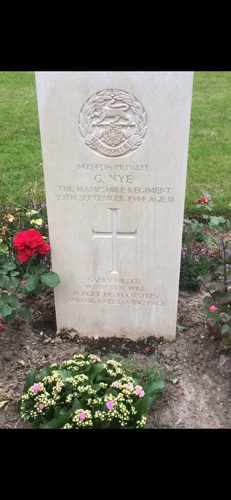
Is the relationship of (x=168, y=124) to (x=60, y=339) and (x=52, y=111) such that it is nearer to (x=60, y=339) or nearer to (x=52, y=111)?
(x=52, y=111)

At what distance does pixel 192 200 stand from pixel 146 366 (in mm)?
2538

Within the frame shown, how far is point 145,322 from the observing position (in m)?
3.48

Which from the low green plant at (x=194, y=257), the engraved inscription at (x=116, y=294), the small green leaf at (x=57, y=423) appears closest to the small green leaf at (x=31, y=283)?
the engraved inscription at (x=116, y=294)

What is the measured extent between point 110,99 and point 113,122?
139 millimetres

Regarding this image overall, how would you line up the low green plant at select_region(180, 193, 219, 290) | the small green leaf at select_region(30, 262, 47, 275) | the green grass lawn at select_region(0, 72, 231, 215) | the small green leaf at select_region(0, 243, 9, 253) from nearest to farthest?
the small green leaf at select_region(30, 262, 47, 275) → the small green leaf at select_region(0, 243, 9, 253) → the low green plant at select_region(180, 193, 219, 290) → the green grass lawn at select_region(0, 72, 231, 215)

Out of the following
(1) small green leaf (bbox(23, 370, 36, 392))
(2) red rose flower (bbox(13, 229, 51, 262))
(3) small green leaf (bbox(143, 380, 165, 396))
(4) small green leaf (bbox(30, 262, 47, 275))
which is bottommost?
(3) small green leaf (bbox(143, 380, 165, 396))

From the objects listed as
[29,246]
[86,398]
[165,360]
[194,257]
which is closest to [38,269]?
[29,246]

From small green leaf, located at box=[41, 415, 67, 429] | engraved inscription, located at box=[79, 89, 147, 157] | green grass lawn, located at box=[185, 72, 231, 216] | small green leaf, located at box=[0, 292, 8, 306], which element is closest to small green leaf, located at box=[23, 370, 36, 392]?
small green leaf, located at box=[41, 415, 67, 429]

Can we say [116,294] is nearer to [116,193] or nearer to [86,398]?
[116,193]

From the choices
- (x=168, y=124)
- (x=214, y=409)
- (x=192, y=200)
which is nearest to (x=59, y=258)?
(x=168, y=124)

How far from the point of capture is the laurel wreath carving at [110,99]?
2770 millimetres

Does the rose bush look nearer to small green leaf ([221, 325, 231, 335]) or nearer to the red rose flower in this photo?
the red rose flower

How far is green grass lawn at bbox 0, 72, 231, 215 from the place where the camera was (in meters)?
5.41

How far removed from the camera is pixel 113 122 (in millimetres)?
2859
